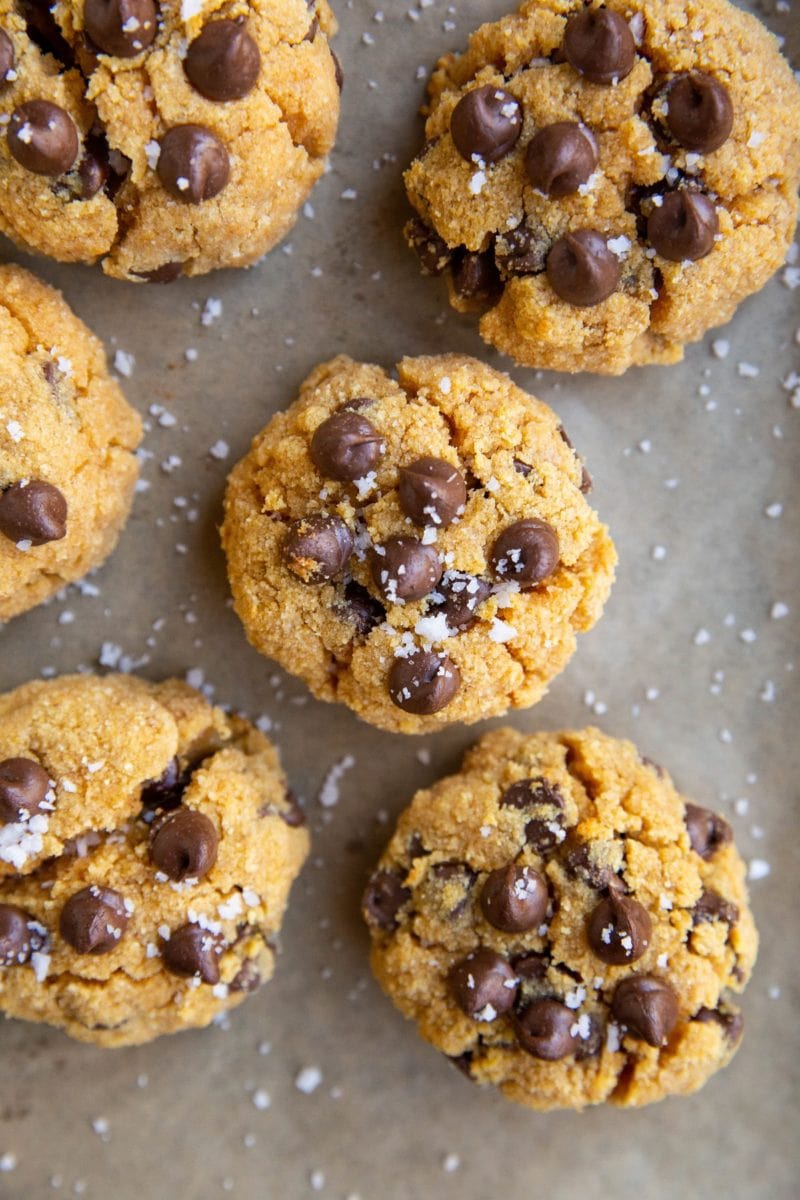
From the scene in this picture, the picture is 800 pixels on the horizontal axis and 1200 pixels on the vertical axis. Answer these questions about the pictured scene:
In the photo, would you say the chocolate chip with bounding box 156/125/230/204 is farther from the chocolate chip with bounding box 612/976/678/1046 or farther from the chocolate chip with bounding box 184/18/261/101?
the chocolate chip with bounding box 612/976/678/1046

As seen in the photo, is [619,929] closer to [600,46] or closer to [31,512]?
[31,512]

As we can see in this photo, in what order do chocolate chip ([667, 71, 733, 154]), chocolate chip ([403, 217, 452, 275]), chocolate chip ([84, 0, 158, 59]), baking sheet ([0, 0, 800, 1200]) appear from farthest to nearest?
baking sheet ([0, 0, 800, 1200])
chocolate chip ([403, 217, 452, 275])
chocolate chip ([667, 71, 733, 154])
chocolate chip ([84, 0, 158, 59])

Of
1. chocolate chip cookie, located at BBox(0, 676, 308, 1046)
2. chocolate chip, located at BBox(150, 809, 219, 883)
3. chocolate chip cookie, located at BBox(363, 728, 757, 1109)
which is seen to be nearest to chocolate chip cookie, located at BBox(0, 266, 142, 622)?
chocolate chip cookie, located at BBox(0, 676, 308, 1046)

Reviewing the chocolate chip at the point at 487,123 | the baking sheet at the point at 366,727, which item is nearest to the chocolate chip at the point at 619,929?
the baking sheet at the point at 366,727

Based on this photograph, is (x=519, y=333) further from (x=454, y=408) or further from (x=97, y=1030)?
(x=97, y=1030)

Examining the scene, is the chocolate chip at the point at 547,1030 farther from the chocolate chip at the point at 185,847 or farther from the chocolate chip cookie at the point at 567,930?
the chocolate chip at the point at 185,847

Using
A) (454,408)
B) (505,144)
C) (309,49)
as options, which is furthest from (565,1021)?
(309,49)

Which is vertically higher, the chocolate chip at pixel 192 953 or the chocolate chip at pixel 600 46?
the chocolate chip at pixel 600 46
